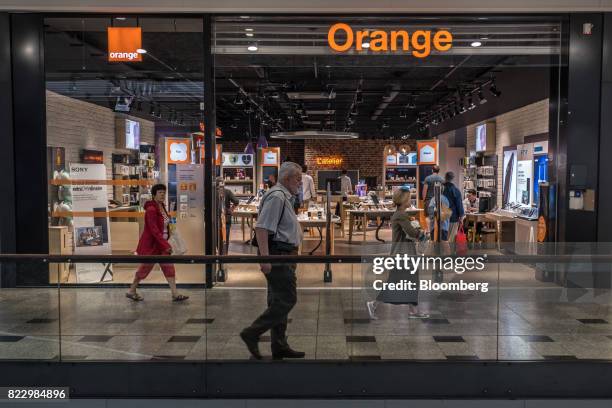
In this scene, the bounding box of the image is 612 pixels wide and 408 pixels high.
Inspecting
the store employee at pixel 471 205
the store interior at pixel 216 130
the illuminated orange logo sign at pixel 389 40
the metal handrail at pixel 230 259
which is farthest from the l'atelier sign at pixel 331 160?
the metal handrail at pixel 230 259

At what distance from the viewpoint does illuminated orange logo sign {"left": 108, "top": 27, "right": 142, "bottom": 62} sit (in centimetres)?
789

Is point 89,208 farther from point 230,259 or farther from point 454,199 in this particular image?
point 454,199

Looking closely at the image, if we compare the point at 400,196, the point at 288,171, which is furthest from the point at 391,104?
the point at 288,171

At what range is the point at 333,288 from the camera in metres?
4.54

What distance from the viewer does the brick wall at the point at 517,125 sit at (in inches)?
416

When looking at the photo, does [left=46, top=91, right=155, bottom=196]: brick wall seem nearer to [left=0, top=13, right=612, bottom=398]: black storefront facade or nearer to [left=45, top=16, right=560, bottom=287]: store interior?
[left=45, top=16, right=560, bottom=287]: store interior

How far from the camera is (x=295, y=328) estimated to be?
4625 mm

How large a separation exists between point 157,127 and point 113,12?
234cm

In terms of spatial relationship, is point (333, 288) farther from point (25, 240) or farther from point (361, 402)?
point (25, 240)

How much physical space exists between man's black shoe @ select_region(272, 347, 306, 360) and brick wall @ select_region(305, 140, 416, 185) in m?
20.7

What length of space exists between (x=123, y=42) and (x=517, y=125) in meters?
8.03

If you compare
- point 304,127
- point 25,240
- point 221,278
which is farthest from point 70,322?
point 304,127

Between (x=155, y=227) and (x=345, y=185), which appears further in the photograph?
(x=345, y=185)

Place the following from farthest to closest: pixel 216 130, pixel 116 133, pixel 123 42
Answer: pixel 216 130 → pixel 116 133 → pixel 123 42
